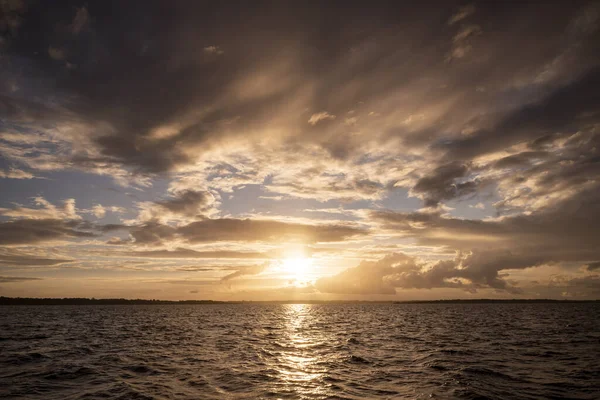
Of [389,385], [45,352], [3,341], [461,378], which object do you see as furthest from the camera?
[3,341]

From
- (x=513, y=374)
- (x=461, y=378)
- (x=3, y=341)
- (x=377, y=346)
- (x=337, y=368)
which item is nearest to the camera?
(x=461, y=378)

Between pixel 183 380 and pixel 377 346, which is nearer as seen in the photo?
pixel 183 380

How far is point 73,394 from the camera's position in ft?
64.2

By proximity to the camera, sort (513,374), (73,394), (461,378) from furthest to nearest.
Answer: (513,374)
(461,378)
(73,394)

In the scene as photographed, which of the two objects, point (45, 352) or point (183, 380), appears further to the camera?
point (45, 352)

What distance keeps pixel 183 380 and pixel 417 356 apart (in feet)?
65.1

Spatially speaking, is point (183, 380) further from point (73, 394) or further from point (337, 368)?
point (337, 368)

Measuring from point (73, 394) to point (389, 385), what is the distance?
57.9ft

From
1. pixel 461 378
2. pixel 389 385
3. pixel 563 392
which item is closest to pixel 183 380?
pixel 389 385

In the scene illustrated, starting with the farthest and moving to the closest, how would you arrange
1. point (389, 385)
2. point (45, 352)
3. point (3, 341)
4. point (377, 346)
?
1. point (3, 341)
2. point (377, 346)
3. point (45, 352)
4. point (389, 385)

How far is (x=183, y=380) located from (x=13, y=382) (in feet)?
33.4

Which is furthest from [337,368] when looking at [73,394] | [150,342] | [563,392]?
[150,342]

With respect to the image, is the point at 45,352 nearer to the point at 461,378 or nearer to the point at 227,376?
the point at 227,376

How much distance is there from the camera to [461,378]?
73.6 feet
